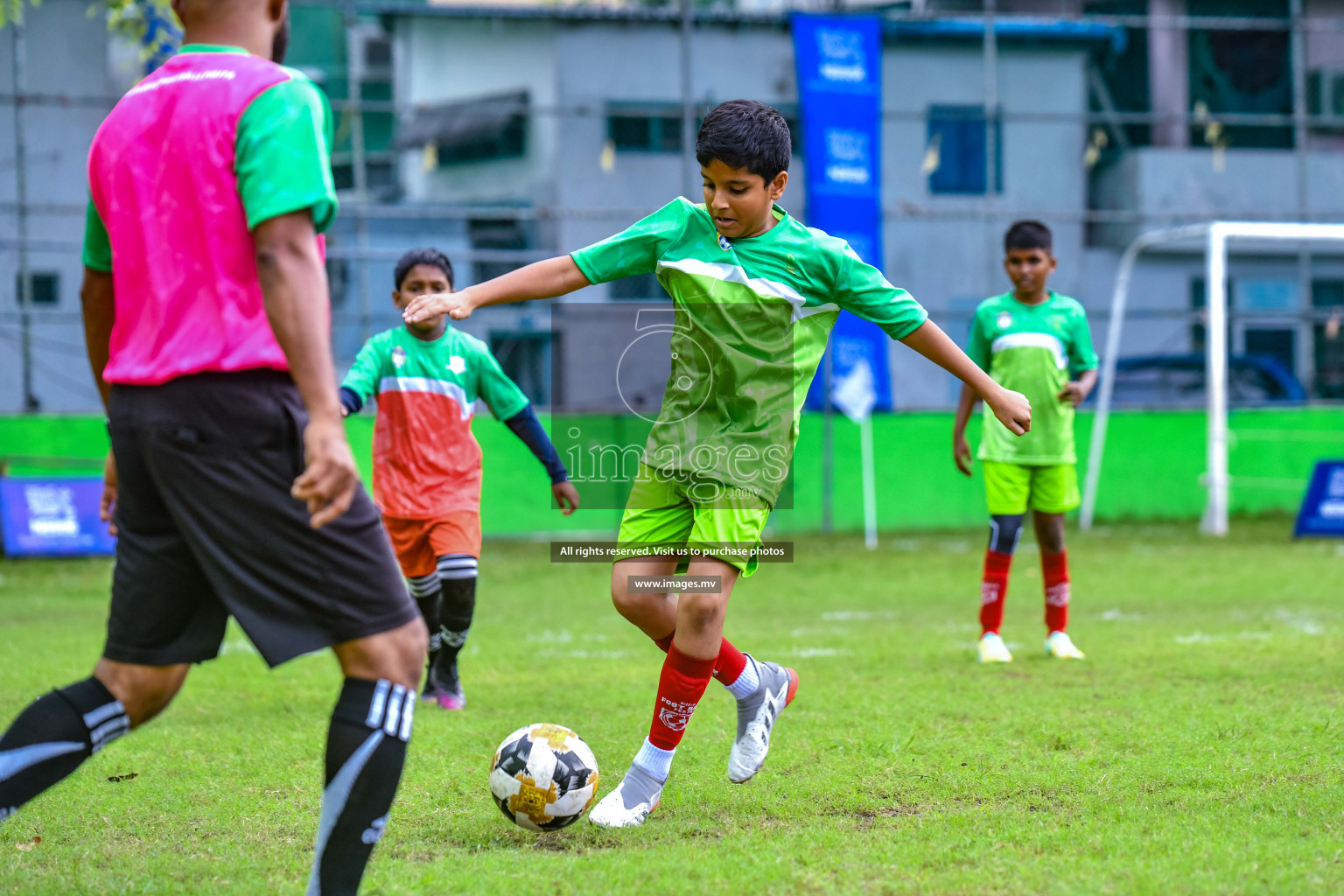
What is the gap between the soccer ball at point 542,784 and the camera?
11.5ft

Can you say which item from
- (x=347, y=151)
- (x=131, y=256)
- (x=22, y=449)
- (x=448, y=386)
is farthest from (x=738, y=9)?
(x=131, y=256)

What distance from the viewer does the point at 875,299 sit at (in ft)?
12.2

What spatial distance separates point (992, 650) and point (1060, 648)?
38 cm

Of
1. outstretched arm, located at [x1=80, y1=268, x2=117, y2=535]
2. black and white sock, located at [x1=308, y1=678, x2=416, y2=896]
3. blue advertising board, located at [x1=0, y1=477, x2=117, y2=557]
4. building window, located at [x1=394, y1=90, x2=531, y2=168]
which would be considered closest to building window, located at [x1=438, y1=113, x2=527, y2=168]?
building window, located at [x1=394, y1=90, x2=531, y2=168]

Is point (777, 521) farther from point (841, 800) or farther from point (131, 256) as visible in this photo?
point (131, 256)

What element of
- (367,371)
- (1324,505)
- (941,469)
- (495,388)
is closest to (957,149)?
(941,469)

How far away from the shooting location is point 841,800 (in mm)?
3807

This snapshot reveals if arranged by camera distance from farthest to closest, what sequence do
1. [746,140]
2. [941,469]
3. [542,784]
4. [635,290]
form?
[635,290], [941,469], [746,140], [542,784]

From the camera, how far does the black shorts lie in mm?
2516

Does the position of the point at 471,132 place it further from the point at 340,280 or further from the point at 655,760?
the point at 655,760

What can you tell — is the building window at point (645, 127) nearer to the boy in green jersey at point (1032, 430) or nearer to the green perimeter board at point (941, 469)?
the green perimeter board at point (941, 469)

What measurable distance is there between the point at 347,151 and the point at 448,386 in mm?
11663

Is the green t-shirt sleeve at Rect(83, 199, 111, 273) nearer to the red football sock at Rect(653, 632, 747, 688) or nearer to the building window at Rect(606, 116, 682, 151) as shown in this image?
the red football sock at Rect(653, 632, 747, 688)

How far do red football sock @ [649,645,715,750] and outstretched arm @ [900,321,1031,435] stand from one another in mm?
1032
